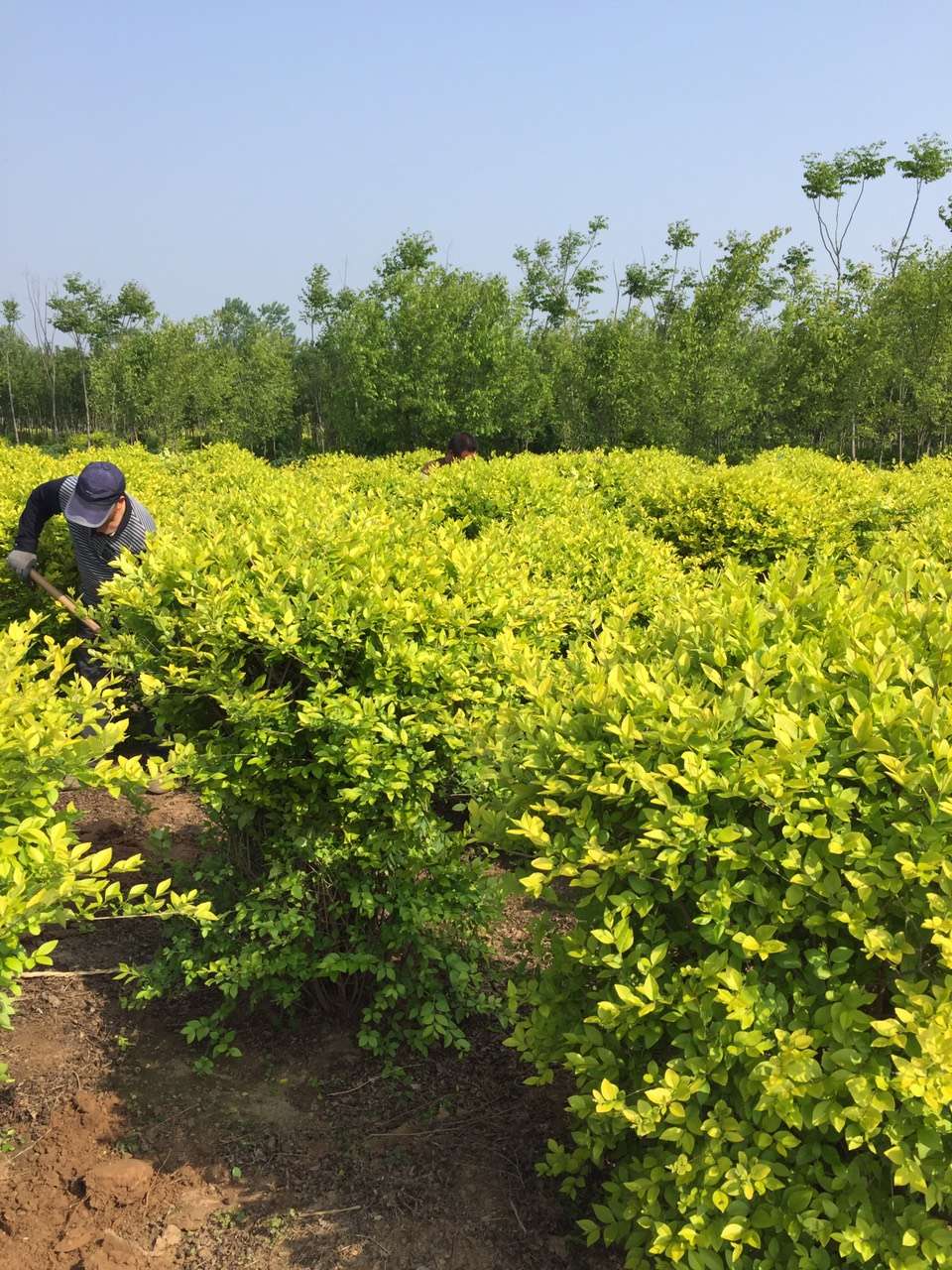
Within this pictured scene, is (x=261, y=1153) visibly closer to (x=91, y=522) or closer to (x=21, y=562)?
(x=91, y=522)

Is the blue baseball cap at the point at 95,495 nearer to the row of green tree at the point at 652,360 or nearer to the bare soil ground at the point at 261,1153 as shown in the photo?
the bare soil ground at the point at 261,1153

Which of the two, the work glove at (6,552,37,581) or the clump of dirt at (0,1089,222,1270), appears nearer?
the clump of dirt at (0,1089,222,1270)

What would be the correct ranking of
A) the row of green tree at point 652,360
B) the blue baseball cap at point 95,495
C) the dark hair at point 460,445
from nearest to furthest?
the blue baseball cap at point 95,495, the dark hair at point 460,445, the row of green tree at point 652,360

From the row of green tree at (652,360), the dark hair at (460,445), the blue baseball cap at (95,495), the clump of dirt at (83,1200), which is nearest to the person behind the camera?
the clump of dirt at (83,1200)

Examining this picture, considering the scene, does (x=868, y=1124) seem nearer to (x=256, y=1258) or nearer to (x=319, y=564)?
(x=256, y=1258)

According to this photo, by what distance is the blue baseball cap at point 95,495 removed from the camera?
4793 millimetres

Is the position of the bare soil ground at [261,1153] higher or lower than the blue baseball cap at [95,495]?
lower

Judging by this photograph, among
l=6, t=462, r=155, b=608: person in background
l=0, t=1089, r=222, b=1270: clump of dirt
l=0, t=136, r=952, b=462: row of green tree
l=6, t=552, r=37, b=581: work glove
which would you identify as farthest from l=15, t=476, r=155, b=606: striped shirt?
l=0, t=136, r=952, b=462: row of green tree

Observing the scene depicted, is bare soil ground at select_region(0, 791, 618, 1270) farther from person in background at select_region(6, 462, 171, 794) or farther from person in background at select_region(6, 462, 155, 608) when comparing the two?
person in background at select_region(6, 462, 155, 608)

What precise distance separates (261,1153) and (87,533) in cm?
366

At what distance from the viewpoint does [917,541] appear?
4.77 m

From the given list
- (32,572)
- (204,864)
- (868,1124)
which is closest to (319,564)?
(204,864)

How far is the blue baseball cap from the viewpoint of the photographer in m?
4.79

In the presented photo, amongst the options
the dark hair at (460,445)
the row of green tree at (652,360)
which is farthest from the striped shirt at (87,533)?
the row of green tree at (652,360)
